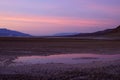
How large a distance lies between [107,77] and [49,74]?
267 centimetres

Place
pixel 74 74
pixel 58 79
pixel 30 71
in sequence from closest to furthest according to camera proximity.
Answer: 1. pixel 58 79
2. pixel 74 74
3. pixel 30 71

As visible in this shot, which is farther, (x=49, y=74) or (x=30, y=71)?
(x=30, y=71)

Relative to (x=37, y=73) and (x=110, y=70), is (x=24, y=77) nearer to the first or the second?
(x=37, y=73)

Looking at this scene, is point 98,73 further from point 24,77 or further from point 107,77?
point 24,77

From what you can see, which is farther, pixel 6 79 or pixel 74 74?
pixel 74 74

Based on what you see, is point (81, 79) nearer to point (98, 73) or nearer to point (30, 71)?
point (98, 73)

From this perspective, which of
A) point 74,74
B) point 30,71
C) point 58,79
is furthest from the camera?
point 30,71

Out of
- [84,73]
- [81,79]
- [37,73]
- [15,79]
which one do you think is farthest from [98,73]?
[15,79]

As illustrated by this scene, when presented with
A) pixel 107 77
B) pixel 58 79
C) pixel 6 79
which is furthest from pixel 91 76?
pixel 6 79

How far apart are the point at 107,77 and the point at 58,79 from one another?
2.16 m

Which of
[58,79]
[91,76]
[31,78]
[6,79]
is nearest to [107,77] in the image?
[91,76]

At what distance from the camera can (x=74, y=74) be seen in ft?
49.2

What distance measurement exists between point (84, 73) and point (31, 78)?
2.64 meters

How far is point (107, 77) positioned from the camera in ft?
46.8
